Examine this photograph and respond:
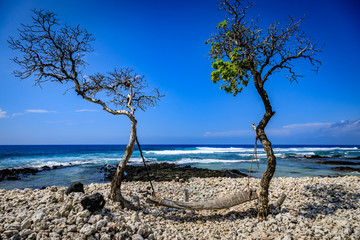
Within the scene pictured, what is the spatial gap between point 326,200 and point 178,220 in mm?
4917

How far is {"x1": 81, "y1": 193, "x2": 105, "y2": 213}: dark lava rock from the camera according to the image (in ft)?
15.7

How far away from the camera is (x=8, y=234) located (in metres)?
3.90

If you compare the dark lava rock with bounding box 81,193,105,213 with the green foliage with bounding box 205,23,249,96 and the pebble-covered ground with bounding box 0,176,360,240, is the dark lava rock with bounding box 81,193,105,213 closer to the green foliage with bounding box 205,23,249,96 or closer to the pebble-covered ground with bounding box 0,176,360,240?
the pebble-covered ground with bounding box 0,176,360,240

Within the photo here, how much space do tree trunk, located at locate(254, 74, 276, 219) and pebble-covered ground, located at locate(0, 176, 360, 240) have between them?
0.32 meters

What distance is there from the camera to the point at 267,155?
231 inches

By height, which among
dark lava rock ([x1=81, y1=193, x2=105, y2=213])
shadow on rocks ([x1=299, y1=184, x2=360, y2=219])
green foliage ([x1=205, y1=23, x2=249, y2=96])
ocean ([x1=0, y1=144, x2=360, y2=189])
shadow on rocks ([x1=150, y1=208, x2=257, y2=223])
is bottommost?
ocean ([x1=0, y1=144, x2=360, y2=189])

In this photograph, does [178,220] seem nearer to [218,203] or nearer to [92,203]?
[218,203]

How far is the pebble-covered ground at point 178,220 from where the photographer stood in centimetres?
422

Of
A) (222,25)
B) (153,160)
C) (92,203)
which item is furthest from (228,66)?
(153,160)

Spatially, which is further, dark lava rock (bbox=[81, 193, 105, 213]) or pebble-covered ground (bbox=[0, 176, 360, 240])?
dark lava rock (bbox=[81, 193, 105, 213])

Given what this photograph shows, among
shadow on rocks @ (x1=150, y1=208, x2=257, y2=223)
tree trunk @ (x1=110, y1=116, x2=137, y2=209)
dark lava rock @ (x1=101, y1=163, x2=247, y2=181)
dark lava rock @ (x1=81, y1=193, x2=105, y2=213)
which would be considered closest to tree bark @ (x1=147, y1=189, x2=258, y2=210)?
shadow on rocks @ (x1=150, y1=208, x2=257, y2=223)

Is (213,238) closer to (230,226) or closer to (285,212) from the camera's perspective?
(230,226)

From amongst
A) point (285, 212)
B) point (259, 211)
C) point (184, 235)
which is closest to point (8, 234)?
point (184, 235)

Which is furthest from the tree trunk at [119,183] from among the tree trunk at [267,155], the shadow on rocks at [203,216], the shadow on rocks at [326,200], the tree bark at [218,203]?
the shadow on rocks at [326,200]
